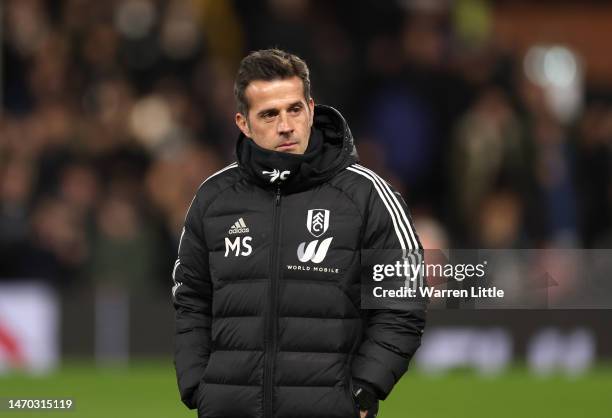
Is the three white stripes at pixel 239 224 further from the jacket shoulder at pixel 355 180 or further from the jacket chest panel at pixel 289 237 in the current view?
the jacket shoulder at pixel 355 180

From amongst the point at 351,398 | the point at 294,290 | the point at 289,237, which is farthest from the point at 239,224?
the point at 351,398

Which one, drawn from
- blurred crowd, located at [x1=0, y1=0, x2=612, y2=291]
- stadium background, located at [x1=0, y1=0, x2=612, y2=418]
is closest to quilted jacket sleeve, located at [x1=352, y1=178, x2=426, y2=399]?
stadium background, located at [x1=0, y1=0, x2=612, y2=418]

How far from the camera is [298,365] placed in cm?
492

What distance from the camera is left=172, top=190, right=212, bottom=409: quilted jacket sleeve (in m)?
5.19

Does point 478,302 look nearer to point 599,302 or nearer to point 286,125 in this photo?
point 286,125

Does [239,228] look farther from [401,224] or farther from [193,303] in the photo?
[401,224]

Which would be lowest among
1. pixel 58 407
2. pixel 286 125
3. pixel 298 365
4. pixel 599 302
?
pixel 58 407

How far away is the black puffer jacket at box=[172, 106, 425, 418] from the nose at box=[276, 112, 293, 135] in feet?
0.31

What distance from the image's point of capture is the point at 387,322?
195 inches

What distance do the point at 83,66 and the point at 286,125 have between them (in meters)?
10.6

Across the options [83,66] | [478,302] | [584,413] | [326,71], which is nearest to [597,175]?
[326,71]

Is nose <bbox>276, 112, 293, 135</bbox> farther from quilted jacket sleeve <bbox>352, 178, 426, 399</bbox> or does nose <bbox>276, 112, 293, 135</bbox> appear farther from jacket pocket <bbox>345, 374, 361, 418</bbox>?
jacket pocket <bbox>345, 374, 361, 418</bbox>

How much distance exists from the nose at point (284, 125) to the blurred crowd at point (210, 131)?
27.2 feet

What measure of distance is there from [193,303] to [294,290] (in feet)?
1.46
